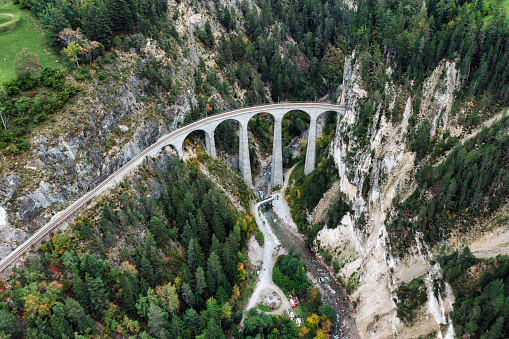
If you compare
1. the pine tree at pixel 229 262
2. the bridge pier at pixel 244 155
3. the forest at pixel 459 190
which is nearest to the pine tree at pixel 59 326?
the pine tree at pixel 229 262

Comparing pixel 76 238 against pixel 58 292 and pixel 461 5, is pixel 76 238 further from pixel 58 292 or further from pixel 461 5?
pixel 461 5

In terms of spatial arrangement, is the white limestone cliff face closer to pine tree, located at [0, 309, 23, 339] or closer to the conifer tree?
the conifer tree

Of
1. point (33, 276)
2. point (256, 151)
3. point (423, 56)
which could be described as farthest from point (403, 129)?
point (33, 276)

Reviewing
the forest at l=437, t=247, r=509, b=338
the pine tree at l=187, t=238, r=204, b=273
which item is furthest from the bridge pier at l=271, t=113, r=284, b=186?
the forest at l=437, t=247, r=509, b=338


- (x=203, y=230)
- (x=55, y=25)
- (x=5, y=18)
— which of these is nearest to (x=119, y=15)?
(x=55, y=25)

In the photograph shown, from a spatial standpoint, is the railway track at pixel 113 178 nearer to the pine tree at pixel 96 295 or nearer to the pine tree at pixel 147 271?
the pine tree at pixel 96 295

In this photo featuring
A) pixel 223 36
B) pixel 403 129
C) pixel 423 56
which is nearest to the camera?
pixel 403 129
